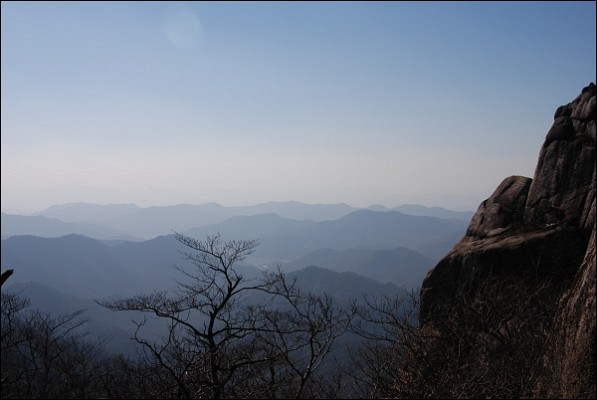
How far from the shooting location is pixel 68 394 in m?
25.1

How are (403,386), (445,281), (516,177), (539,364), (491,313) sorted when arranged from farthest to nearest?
(516,177)
(445,281)
(491,313)
(403,386)
(539,364)

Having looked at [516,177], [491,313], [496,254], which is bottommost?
[491,313]

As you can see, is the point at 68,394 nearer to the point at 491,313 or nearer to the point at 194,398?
the point at 194,398

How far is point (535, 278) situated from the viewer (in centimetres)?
2041

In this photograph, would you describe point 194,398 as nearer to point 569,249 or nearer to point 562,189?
point 569,249

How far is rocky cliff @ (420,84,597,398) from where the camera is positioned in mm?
10602

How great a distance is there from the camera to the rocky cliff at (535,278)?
10.6 m

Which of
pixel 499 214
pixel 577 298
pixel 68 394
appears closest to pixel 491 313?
pixel 577 298

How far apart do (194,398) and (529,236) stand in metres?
19.9

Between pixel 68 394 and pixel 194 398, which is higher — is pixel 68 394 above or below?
below

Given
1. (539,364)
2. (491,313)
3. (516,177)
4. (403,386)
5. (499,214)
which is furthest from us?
(516,177)

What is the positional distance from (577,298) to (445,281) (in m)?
14.2

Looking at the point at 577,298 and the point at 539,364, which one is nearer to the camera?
the point at 577,298

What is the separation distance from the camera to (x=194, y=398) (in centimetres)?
1208
